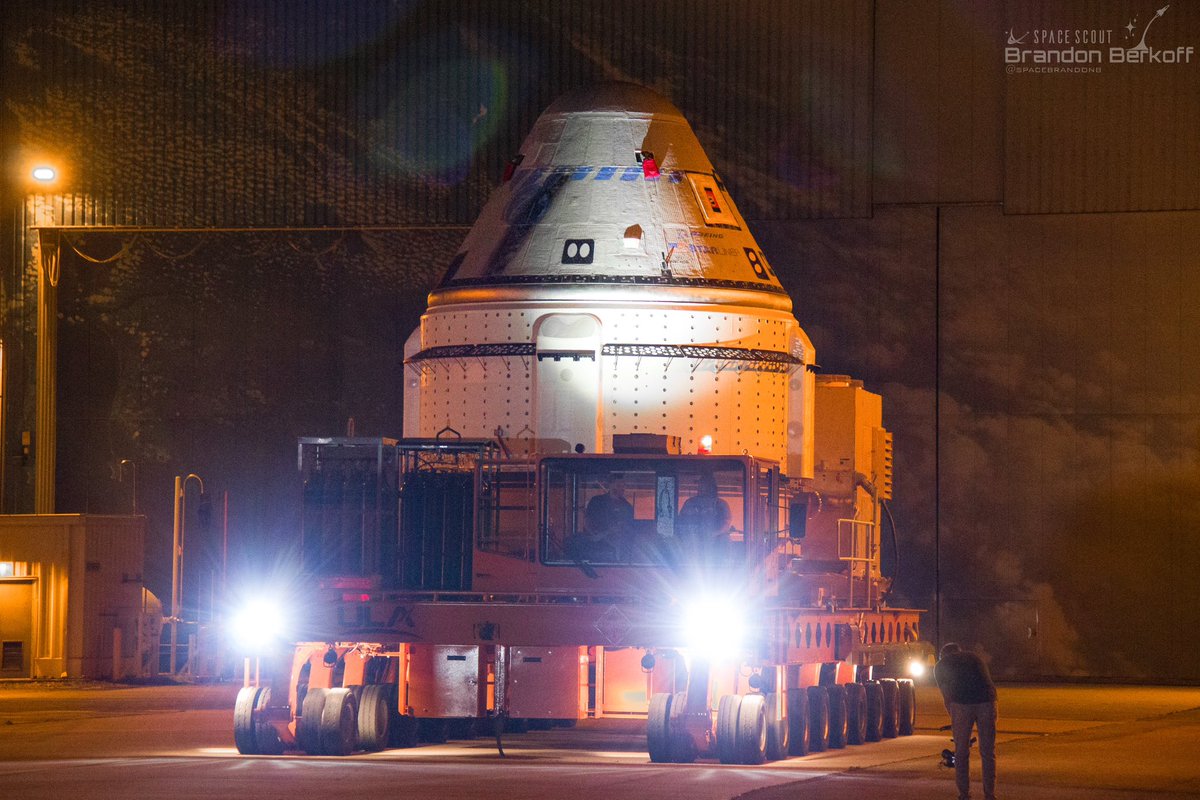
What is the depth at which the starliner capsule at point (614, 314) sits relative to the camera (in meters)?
27.7

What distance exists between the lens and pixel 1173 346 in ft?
141

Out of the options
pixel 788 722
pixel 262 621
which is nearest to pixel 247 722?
pixel 262 621

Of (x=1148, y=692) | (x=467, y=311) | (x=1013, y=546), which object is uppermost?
(x=467, y=311)

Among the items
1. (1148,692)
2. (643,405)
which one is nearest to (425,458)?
(643,405)

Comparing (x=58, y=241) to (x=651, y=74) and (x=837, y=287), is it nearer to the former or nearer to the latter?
(x=651, y=74)

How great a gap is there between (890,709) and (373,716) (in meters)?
8.69

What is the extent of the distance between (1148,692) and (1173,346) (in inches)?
297

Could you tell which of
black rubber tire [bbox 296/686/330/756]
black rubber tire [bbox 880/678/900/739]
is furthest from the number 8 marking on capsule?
black rubber tire [bbox 296/686/330/756]

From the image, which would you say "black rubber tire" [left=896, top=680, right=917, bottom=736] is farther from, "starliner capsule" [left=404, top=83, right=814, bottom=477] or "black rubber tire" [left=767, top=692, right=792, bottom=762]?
"black rubber tire" [left=767, top=692, right=792, bottom=762]

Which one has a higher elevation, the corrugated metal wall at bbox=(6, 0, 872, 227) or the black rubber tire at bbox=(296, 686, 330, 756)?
the corrugated metal wall at bbox=(6, 0, 872, 227)

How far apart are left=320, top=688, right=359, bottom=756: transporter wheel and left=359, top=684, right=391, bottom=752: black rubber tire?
0.29 meters

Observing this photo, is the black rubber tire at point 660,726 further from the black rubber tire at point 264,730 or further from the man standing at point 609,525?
the black rubber tire at point 264,730

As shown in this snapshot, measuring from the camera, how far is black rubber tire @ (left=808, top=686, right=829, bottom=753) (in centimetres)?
2555

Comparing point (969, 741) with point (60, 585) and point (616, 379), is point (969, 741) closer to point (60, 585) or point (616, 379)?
point (616, 379)
